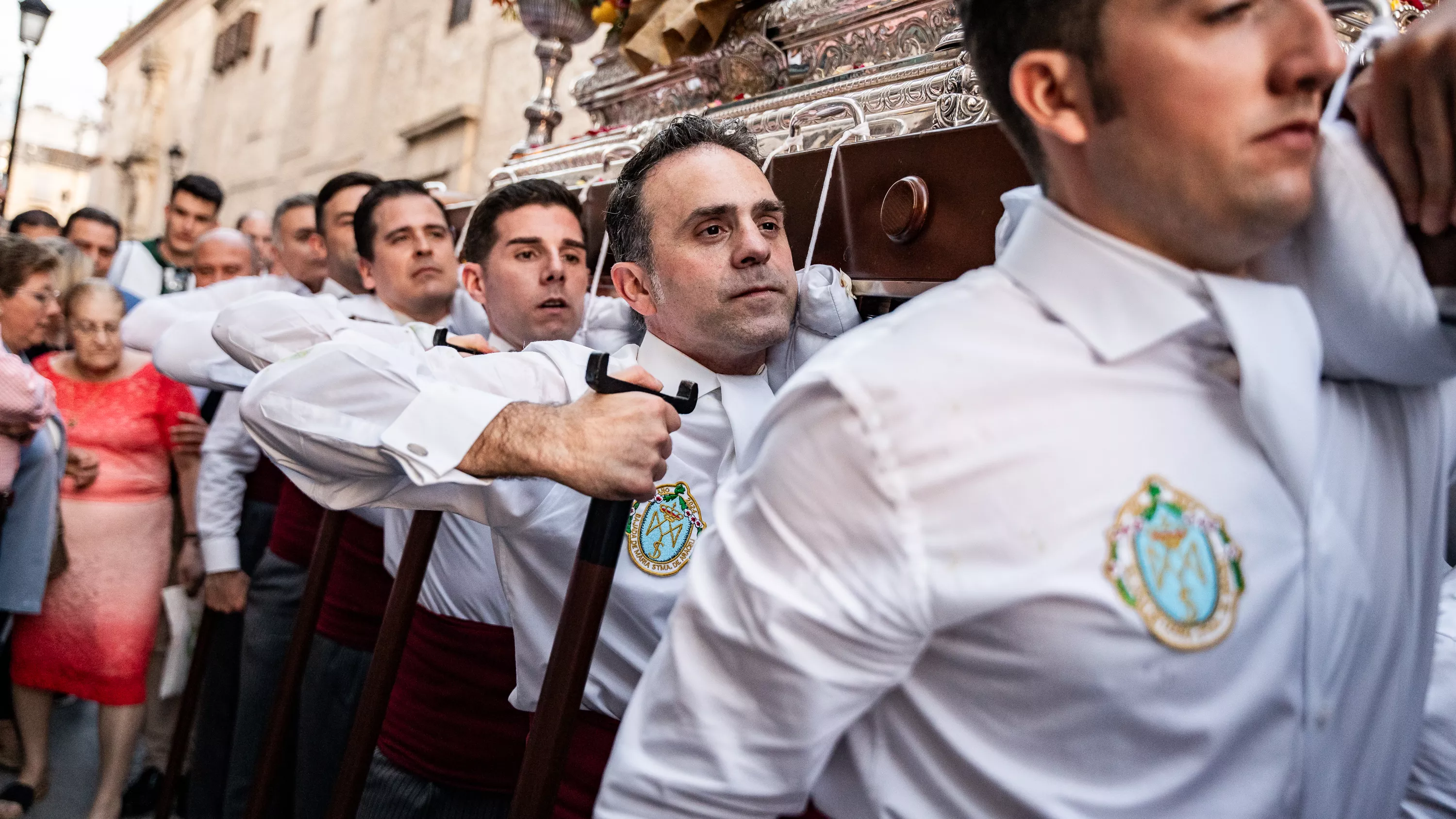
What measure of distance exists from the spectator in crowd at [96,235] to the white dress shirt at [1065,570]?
4890 mm

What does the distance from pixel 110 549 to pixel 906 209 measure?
120 inches

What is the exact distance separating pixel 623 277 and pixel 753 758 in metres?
1.18

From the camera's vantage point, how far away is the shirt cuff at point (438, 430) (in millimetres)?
1448

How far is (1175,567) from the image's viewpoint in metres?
0.79

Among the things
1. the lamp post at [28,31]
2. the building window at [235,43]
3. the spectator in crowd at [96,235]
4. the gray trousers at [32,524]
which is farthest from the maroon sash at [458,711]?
the building window at [235,43]

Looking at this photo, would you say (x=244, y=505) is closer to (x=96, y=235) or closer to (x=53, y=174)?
(x=96, y=235)

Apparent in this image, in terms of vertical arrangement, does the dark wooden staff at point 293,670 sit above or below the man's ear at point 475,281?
below

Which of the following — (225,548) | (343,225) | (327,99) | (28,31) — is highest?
(327,99)

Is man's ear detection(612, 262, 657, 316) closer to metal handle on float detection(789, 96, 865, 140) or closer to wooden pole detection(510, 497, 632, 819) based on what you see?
metal handle on float detection(789, 96, 865, 140)

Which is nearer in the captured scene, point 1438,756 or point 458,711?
point 1438,756

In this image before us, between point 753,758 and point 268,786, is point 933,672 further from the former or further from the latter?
point 268,786

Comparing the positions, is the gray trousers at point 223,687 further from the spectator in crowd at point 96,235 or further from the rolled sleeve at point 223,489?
the spectator in crowd at point 96,235

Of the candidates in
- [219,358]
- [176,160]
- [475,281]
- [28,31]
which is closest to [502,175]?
[475,281]

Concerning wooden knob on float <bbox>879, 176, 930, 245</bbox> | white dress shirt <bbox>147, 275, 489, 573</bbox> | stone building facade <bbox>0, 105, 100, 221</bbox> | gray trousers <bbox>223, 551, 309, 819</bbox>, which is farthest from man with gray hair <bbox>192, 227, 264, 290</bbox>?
stone building facade <bbox>0, 105, 100, 221</bbox>
